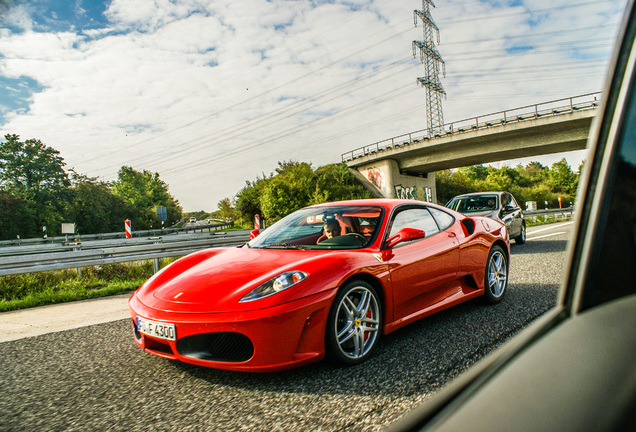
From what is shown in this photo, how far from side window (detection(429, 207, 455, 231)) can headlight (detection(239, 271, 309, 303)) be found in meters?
2.06

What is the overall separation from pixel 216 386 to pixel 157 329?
56cm

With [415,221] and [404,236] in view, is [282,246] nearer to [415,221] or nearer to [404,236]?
[404,236]

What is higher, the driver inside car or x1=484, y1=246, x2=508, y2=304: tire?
the driver inside car

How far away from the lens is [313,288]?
9.62 ft

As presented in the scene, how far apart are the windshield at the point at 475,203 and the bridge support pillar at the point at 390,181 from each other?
107ft

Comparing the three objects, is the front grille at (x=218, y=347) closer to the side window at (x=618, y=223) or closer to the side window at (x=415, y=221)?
the side window at (x=415, y=221)

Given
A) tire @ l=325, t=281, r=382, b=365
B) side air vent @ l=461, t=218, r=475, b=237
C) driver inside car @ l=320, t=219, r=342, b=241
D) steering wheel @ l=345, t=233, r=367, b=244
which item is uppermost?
driver inside car @ l=320, t=219, r=342, b=241

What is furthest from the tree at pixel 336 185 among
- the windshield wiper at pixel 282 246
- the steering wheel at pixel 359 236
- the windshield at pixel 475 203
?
the steering wheel at pixel 359 236

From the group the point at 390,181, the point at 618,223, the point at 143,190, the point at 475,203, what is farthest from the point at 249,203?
the point at 143,190

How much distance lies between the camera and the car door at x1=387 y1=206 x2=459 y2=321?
3.61m

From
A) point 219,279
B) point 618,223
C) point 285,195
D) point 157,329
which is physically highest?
point 285,195

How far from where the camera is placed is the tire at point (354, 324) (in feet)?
9.87

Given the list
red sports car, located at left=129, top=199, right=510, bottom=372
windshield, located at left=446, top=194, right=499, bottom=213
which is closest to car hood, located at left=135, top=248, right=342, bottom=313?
red sports car, located at left=129, top=199, right=510, bottom=372

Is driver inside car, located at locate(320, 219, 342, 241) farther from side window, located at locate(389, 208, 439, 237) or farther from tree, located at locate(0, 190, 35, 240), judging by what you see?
tree, located at locate(0, 190, 35, 240)
